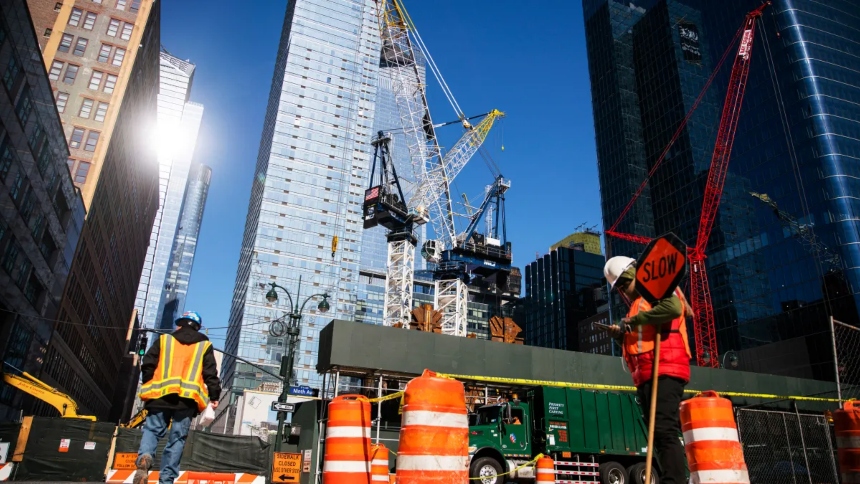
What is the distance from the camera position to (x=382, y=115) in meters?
169

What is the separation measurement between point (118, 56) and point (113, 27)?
322cm

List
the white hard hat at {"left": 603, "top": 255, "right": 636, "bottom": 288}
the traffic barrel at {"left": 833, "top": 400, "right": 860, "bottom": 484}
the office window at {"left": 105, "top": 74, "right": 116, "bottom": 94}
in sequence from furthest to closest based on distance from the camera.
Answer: the office window at {"left": 105, "top": 74, "right": 116, "bottom": 94}, the traffic barrel at {"left": 833, "top": 400, "right": 860, "bottom": 484}, the white hard hat at {"left": 603, "top": 255, "right": 636, "bottom": 288}

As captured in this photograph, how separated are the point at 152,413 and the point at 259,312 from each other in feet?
303

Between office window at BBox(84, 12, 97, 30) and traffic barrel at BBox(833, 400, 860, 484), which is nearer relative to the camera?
traffic barrel at BBox(833, 400, 860, 484)

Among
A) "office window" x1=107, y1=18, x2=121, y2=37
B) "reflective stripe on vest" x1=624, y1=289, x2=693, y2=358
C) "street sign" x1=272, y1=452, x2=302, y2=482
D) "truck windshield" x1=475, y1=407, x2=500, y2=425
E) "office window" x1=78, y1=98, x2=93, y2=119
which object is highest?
"office window" x1=107, y1=18, x2=121, y2=37

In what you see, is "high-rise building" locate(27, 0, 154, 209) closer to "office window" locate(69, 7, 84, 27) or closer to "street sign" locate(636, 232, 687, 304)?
"office window" locate(69, 7, 84, 27)

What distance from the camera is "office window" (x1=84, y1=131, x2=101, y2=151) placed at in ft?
149

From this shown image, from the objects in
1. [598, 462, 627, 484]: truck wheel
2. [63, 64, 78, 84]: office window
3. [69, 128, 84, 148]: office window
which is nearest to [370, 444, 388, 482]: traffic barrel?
[598, 462, 627, 484]: truck wheel

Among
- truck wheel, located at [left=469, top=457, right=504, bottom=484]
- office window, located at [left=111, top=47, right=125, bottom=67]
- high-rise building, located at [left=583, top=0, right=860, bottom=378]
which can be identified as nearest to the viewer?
truck wheel, located at [left=469, top=457, right=504, bottom=484]

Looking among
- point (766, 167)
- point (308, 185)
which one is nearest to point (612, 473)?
point (766, 167)

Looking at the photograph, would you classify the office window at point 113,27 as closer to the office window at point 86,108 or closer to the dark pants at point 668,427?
the office window at point 86,108

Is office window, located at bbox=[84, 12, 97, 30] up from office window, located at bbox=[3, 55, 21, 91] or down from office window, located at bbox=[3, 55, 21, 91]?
up

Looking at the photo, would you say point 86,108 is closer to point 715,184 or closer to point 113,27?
point 113,27

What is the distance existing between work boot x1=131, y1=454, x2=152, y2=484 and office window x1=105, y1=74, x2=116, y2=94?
51462 mm
